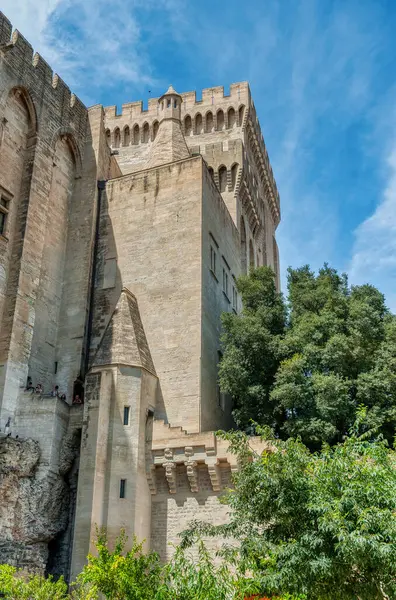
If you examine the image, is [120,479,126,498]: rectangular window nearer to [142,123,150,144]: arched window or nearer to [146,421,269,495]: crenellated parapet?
[146,421,269,495]: crenellated parapet

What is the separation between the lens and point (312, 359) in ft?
67.3

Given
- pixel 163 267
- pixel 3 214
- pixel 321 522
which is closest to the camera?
pixel 321 522

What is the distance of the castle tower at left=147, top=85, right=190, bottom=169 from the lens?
27.4 m

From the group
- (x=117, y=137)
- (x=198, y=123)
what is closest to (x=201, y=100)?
(x=198, y=123)

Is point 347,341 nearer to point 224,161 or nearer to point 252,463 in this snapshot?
point 252,463

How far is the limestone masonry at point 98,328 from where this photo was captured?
60.4ft

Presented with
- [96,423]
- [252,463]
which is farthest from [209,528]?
[96,423]

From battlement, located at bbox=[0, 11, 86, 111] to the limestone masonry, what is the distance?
2.8 inches

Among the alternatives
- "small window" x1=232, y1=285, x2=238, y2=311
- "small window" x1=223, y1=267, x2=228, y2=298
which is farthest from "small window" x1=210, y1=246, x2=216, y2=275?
"small window" x1=232, y1=285, x2=238, y2=311

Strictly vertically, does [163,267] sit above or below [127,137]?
below

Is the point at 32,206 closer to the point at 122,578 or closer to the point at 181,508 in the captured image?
the point at 181,508

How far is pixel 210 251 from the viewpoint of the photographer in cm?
2438

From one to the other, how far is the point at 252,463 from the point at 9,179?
45.1 feet

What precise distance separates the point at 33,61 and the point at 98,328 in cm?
1014
